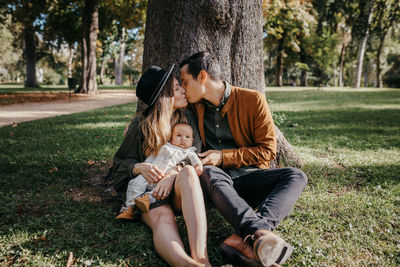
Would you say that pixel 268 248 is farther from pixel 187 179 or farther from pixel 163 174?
pixel 163 174

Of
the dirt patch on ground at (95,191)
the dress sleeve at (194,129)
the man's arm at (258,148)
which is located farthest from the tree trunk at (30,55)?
the man's arm at (258,148)

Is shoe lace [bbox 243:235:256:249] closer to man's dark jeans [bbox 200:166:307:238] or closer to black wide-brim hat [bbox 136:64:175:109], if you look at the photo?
man's dark jeans [bbox 200:166:307:238]

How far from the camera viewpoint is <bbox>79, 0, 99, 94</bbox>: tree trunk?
16.9m

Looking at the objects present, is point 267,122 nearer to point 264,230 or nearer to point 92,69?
point 264,230

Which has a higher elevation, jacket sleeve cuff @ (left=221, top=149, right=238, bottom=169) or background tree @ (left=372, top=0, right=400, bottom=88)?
background tree @ (left=372, top=0, right=400, bottom=88)

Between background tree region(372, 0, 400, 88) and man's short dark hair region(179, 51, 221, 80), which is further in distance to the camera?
background tree region(372, 0, 400, 88)

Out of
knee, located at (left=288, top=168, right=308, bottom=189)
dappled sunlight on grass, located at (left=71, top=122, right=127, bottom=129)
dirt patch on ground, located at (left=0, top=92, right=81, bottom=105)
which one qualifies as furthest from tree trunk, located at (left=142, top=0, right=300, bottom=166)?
dirt patch on ground, located at (left=0, top=92, right=81, bottom=105)

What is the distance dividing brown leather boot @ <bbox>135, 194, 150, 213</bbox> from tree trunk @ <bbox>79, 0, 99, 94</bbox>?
55.8ft

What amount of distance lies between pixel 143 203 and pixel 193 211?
52cm

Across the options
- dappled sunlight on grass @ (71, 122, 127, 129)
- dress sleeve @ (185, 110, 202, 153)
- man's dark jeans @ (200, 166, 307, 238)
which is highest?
dress sleeve @ (185, 110, 202, 153)

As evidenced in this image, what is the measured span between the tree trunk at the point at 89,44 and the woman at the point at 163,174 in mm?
16183

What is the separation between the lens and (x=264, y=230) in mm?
2080

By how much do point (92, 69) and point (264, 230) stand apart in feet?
59.8

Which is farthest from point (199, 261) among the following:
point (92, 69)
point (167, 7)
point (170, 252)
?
point (92, 69)
